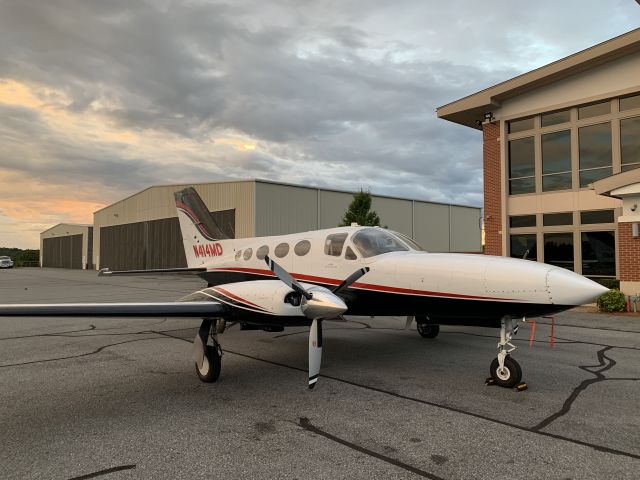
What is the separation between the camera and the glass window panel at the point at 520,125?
21.0 m

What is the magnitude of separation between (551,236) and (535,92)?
6949 millimetres

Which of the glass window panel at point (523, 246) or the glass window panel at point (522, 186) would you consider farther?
the glass window panel at point (522, 186)

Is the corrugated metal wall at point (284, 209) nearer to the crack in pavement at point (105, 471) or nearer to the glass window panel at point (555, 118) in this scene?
the glass window panel at point (555, 118)

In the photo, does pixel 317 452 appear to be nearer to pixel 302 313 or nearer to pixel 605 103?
pixel 302 313

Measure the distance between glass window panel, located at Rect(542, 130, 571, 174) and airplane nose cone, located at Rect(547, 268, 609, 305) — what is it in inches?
634

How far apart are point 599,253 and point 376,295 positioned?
15109mm

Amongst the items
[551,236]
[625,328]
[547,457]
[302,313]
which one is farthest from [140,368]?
[551,236]

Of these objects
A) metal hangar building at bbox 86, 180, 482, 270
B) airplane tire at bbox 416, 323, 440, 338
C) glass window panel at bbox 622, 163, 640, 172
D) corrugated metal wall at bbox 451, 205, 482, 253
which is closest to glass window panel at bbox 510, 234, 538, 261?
glass window panel at bbox 622, 163, 640, 172

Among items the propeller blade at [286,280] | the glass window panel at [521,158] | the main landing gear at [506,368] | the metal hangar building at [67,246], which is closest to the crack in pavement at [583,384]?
the main landing gear at [506,368]

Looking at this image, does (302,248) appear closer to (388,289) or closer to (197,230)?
(388,289)

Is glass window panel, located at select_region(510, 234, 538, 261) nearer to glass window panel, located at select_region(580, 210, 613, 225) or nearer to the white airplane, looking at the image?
glass window panel, located at select_region(580, 210, 613, 225)

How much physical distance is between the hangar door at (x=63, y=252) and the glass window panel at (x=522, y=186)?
2798 inches

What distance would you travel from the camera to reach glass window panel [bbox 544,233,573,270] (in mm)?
19250

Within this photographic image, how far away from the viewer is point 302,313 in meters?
6.54
